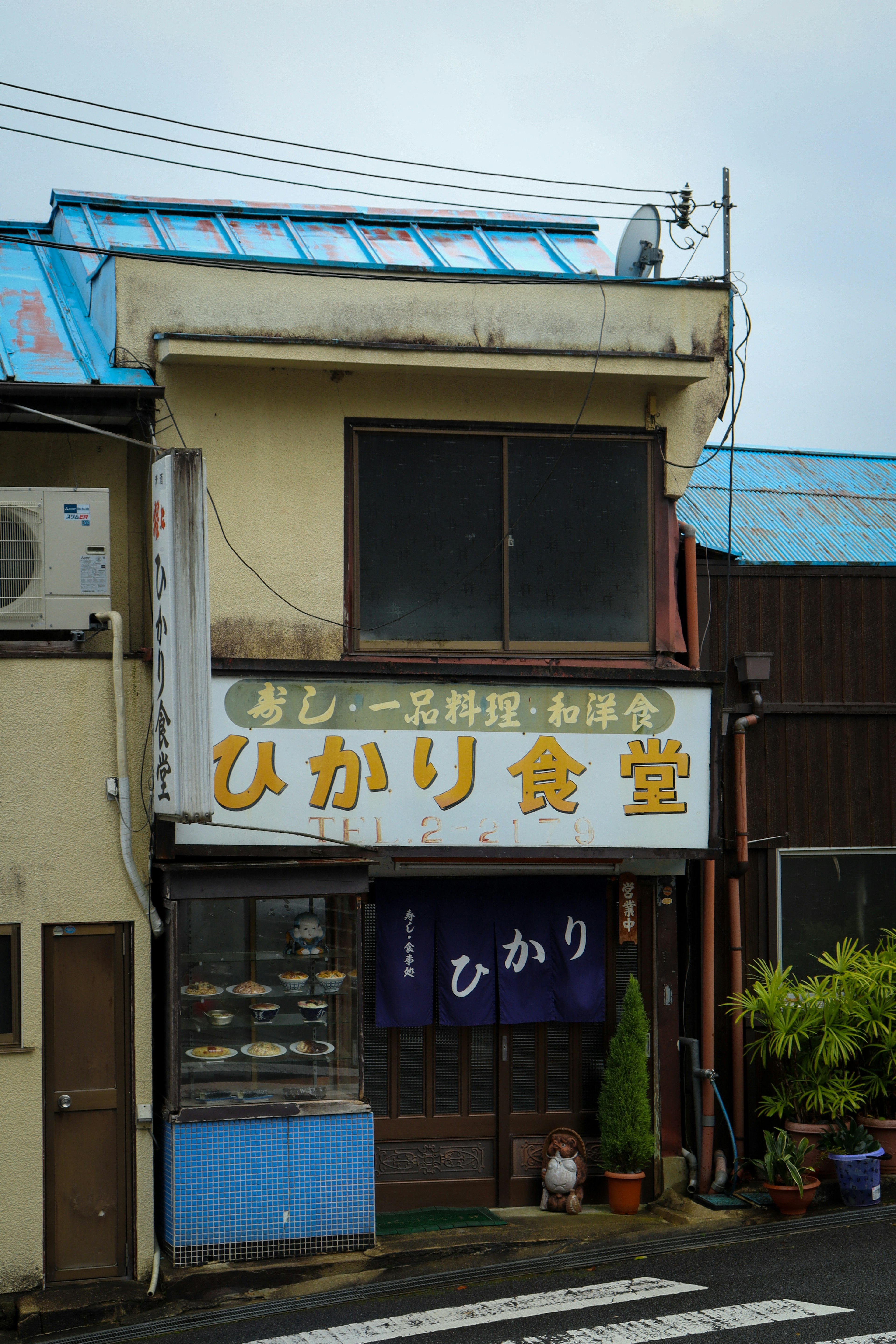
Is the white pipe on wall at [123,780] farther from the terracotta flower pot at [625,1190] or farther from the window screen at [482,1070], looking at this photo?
the terracotta flower pot at [625,1190]

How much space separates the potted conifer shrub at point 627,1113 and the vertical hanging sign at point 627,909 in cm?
48

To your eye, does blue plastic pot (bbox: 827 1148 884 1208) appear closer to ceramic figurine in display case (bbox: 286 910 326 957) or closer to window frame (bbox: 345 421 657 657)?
window frame (bbox: 345 421 657 657)

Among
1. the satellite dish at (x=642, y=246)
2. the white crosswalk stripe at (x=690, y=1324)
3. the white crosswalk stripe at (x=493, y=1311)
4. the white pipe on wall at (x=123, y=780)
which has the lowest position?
the white crosswalk stripe at (x=493, y=1311)

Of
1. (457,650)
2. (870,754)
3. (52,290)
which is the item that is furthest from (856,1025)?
(52,290)

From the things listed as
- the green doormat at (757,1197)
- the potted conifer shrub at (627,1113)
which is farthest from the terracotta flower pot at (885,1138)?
the potted conifer shrub at (627,1113)

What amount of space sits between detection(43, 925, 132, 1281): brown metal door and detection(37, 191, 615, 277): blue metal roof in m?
6.04

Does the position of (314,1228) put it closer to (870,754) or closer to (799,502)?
(870,754)

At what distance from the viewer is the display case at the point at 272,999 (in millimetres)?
10234

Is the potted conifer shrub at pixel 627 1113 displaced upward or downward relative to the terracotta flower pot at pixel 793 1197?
upward

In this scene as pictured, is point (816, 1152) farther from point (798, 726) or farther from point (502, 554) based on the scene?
point (502, 554)

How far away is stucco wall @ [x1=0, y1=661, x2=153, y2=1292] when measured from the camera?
9.05 meters

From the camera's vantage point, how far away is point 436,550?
10789 millimetres

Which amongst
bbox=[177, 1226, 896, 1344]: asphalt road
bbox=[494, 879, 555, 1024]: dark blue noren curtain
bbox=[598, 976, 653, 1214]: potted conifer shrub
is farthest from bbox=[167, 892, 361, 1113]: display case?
bbox=[598, 976, 653, 1214]: potted conifer shrub

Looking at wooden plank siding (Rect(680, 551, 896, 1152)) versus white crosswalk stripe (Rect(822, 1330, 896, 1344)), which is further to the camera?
wooden plank siding (Rect(680, 551, 896, 1152))
